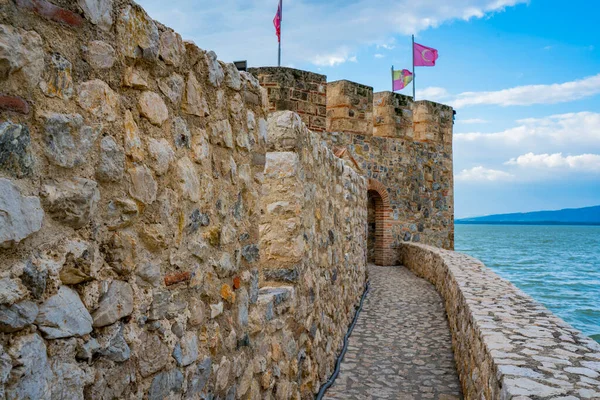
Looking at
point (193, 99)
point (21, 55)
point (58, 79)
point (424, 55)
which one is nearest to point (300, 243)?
point (193, 99)

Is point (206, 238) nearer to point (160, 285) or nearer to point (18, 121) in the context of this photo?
point (160, 285)

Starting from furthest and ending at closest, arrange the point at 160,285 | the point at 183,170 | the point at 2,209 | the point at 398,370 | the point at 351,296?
the point at 351,296 < the point at 398,370 < the point at 183,170 < the point at 160,285 < the point at 2,209

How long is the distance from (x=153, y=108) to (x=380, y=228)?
12.1 meters

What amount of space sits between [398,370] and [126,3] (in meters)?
4.33

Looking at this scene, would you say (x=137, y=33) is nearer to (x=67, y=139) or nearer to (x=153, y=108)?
(x=153, y=108)

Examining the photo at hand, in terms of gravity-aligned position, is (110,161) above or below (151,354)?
above

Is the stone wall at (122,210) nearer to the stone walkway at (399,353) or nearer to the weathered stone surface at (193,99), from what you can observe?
the weathered stone surface at (193,99)

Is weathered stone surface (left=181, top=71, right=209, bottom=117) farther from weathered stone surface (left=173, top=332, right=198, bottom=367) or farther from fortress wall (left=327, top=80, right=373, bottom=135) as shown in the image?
fortress wall (left=327, top=80, right=373, bottom=135)

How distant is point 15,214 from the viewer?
44.4 inches

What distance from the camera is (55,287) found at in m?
1.25

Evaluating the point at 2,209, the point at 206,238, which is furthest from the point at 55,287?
the point at 206,238

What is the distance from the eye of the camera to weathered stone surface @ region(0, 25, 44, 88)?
1116 millimetres

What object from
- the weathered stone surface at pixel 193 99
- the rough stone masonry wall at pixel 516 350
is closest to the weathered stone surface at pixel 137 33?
the weathered stone surface at pixel 193 99

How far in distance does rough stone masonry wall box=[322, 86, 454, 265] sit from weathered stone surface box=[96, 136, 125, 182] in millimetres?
9964
